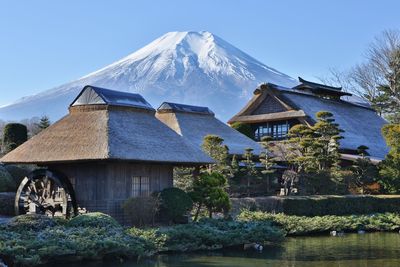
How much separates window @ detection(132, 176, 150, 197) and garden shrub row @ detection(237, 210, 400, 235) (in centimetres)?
377

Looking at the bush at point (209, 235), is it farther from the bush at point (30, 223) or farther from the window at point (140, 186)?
the window at point (140, 186)

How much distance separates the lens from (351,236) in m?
22.0

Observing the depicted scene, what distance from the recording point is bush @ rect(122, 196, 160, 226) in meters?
20.1

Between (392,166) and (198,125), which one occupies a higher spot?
(198,125)

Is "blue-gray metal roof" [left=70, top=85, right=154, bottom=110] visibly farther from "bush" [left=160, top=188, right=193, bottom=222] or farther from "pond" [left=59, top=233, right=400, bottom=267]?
"pond" [left=59, top=233, right=400, bottom=267]

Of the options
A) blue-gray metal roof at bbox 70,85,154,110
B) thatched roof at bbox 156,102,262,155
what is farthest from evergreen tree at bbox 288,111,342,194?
blue-gray metal roof at bbox 70,85,154,110

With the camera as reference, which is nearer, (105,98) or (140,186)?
(140,186)

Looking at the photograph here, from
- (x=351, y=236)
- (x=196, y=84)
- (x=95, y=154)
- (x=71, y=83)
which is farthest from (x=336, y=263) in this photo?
(x=71, y=83)

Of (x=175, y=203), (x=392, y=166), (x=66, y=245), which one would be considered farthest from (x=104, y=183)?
(x=392, y=166)

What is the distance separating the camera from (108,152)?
1964cm

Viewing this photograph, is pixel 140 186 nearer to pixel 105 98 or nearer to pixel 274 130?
pixel 105 98

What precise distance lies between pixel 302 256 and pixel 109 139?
26.5ft

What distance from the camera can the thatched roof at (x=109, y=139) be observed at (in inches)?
803

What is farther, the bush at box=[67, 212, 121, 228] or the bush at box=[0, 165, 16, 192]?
the bush at box=[0, 165, 16, 192]
